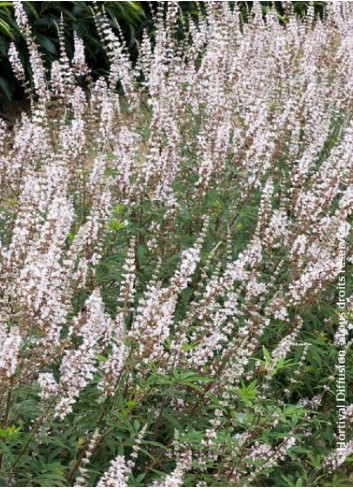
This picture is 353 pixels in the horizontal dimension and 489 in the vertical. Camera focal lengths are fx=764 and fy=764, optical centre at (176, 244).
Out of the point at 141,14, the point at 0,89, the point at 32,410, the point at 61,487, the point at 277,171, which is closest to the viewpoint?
the point at 61,487

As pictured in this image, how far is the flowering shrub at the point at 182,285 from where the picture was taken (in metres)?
3.30

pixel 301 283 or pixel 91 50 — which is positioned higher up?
pixel 91 50

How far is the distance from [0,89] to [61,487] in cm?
766

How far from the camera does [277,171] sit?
5.67 metres

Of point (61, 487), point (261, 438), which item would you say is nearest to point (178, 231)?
point (261, 438)

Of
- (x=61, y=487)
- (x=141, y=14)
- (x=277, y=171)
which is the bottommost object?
(x=61, y=487)

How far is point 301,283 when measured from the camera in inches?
168

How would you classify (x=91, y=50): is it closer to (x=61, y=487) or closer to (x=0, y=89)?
(x=0, y=89)

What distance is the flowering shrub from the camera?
330 centimetres

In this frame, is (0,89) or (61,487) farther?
(0,89)

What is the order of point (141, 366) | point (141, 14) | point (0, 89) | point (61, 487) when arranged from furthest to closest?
1. point (141, 14)
2. point (0, 89)
3. point (141, 366)
4. point (61, 487)

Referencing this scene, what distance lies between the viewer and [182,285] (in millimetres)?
3518

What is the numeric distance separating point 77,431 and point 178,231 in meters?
1.91

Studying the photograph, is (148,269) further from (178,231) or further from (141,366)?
(141,366)
